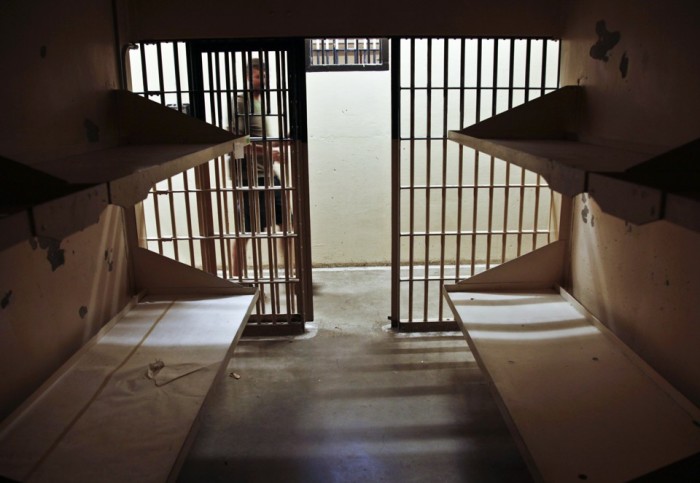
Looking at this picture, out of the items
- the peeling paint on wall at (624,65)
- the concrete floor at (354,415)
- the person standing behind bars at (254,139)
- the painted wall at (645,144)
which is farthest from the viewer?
the person standing behind bars at (254,139)

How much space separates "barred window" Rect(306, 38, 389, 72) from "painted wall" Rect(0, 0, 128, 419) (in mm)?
2791

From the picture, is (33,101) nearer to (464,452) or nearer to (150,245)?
(464,452)

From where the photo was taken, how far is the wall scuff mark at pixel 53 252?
7.54 ft

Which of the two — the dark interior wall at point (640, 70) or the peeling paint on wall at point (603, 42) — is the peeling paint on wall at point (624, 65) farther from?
the peeling paint on wall at point (603, 42)

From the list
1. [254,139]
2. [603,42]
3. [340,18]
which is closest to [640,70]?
[603,42]

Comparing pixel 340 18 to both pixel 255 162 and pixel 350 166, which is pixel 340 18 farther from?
pixel 350 166

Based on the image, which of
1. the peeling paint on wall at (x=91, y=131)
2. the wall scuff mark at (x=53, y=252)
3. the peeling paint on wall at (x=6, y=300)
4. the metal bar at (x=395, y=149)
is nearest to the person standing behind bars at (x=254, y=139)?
the metal bar at (x=395, y=149)

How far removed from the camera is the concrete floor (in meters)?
2.69

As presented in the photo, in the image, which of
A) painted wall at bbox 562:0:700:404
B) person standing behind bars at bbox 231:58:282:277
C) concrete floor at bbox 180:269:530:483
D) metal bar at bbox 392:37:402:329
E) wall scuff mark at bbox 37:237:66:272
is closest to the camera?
painted wall at bbox 562:0:700:404

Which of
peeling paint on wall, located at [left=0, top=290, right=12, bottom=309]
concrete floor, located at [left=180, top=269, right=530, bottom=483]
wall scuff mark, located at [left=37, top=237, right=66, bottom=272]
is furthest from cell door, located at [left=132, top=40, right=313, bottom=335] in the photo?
peeling paint on wall, located at [left=0, top=290, right=12, bottom=309]

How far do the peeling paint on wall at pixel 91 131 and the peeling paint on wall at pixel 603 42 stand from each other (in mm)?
2592

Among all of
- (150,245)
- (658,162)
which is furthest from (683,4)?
(150,245)

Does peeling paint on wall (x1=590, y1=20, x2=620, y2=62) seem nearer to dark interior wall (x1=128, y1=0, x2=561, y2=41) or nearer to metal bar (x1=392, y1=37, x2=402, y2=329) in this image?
dark interior wall (x1=128, y1=0, x2=561, y2=41)

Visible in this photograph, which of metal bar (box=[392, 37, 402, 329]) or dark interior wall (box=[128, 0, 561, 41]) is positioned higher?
dark interior wall (box=[128, 0, 561, 41])
